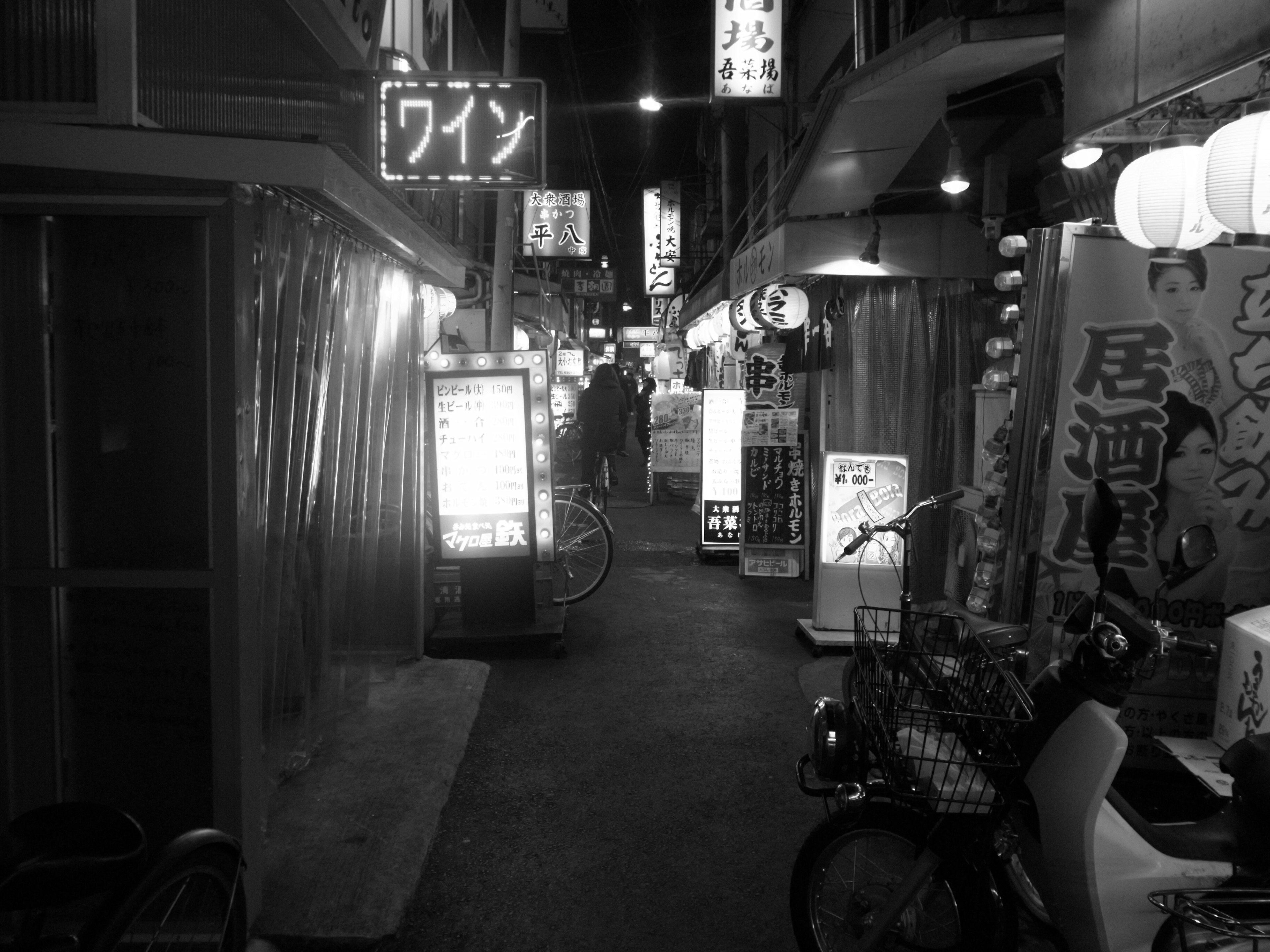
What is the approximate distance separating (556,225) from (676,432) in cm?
463

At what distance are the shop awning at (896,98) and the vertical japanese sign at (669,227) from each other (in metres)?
15.2

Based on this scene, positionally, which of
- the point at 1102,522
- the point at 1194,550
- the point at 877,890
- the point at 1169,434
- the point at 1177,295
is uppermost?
the point at 1177,295

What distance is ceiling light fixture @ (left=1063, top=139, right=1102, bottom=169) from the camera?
17.8 feet

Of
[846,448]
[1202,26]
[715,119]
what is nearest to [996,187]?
[846,448]

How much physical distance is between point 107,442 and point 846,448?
296 inches

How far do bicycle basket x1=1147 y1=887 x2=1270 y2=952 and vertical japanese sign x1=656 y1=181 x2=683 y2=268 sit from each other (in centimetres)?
2234

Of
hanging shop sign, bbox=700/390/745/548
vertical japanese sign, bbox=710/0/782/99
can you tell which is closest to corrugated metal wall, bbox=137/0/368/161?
vertical japanese sign, bbox=710/0/782/99

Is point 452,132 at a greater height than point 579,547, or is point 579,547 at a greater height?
point 452,132

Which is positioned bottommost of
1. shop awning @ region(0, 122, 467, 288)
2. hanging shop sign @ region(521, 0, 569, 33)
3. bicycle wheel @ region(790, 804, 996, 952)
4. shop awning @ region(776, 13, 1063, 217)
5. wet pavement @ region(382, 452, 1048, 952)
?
wet pavement @ region(382, 452, 1048, 952)

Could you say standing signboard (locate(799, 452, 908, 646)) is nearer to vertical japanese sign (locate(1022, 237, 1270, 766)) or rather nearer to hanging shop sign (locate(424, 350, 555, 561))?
hanging shop sign (locate(424, 350, 555, 561))

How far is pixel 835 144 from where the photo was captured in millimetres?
7625

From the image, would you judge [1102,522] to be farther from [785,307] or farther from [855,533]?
[785,307]

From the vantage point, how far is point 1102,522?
3.42m

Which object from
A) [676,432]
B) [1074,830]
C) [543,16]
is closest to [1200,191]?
[1074,830]
